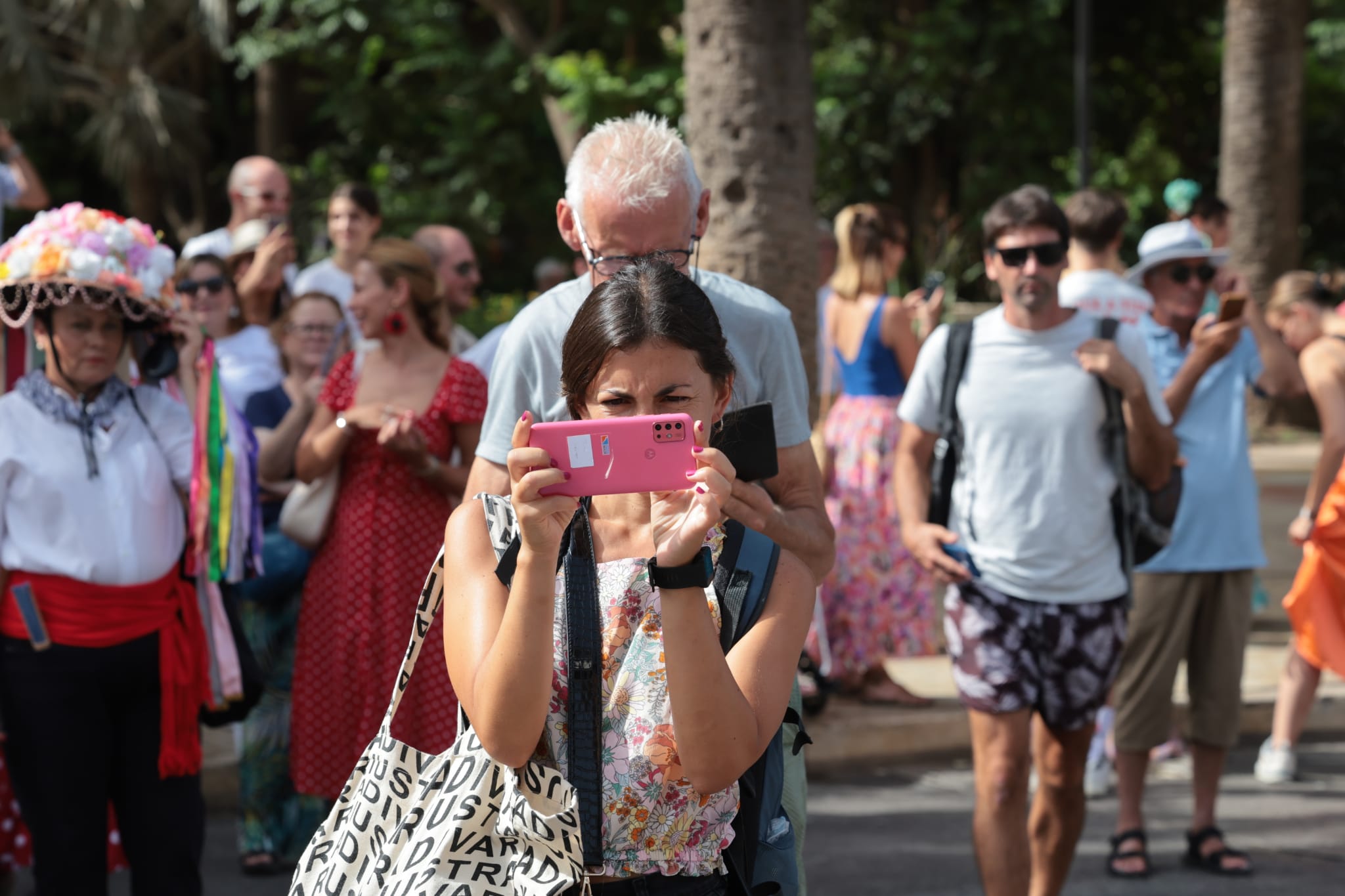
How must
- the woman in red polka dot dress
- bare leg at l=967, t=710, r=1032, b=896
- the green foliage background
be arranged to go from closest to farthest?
bare leg at l=967, t=710, r=1032, b=896 → the woman in red polka dot dress → the green foliage background

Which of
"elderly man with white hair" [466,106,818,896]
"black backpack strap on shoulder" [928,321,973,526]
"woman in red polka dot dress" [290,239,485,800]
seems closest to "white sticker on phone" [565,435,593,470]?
"elderly man with white hair" [466,106,818,896]

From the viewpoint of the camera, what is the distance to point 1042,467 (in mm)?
4699

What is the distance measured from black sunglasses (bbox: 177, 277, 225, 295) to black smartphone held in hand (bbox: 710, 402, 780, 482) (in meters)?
4.54

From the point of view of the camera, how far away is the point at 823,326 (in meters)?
8.12

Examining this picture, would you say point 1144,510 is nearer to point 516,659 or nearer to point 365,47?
point 516,659

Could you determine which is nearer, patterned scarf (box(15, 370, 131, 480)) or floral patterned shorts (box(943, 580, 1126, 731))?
patterned scarf (box(15, 370, 131, 480))

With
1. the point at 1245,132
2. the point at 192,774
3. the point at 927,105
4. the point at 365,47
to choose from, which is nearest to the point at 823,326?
the point at 192,774

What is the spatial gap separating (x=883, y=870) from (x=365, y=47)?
17684mm

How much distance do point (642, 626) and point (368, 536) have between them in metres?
3.03

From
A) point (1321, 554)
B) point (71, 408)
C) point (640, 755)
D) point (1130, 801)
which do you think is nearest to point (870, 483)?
point (1321, 554)

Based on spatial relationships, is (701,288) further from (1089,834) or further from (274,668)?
(1089,834)

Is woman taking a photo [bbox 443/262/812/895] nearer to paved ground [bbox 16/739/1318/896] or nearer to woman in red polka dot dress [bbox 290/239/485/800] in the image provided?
woman in red polka dot dress [bbox 290/239/485/800]

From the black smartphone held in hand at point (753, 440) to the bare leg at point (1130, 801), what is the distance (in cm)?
348

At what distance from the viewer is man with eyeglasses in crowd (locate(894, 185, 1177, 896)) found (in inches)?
182
